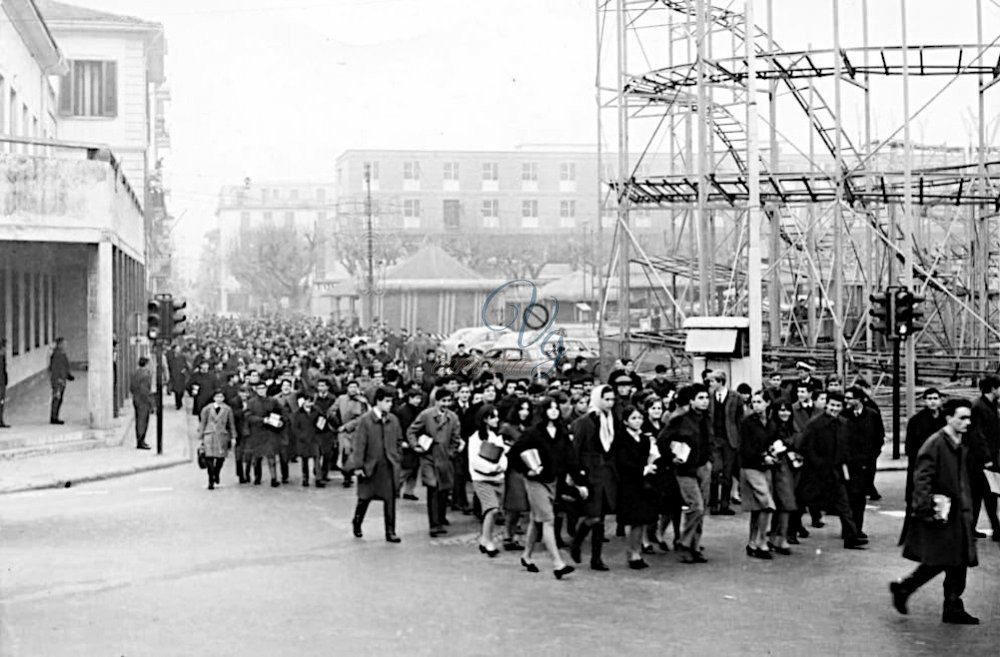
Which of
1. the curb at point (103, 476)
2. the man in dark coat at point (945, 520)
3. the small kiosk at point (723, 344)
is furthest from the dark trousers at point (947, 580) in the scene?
the curb at point (103, 476)

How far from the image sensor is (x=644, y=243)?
72.4m

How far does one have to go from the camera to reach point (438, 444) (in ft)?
43.9

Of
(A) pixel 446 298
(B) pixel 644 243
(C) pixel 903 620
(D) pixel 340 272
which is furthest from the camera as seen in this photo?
(D) pixel 340 272

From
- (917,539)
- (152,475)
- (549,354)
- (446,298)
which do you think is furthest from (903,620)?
(446,298)

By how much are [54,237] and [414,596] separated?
1363 centimetres

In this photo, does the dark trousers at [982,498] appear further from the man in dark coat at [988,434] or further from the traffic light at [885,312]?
the traffic light at [885,312]

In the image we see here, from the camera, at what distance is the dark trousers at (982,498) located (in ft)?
30.8

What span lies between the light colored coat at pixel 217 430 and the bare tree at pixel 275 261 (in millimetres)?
69453

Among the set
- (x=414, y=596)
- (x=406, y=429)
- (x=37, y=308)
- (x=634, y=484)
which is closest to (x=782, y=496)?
(x=634, y=484)

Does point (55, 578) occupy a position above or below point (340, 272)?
below

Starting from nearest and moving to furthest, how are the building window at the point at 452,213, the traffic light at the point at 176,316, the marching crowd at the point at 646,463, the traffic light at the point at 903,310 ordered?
the marching crowd at the point at 646,463, the traffic light at the point at 903,310, the traffic light at the point at 176,316, the building window at the point at 452,213

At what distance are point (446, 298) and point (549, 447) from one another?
50.0 m

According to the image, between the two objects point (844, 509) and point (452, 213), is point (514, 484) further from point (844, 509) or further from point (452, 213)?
point (452, 213)

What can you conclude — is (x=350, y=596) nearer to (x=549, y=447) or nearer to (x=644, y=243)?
(x=549, y=447)
